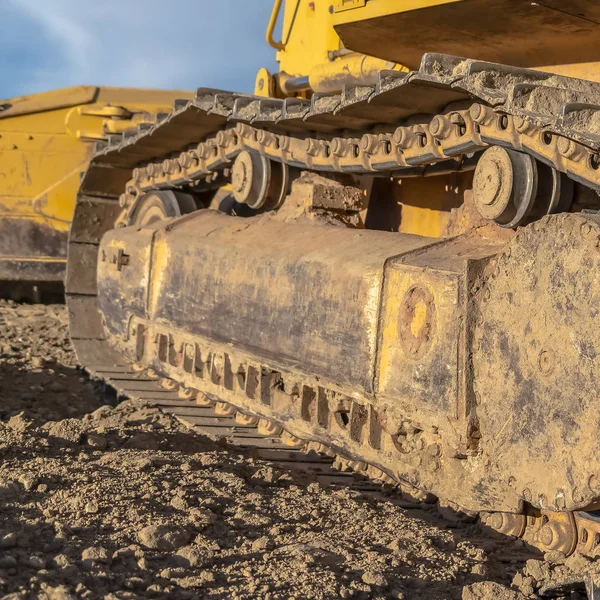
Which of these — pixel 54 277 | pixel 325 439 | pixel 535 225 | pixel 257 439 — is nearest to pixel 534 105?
pixel 535 225

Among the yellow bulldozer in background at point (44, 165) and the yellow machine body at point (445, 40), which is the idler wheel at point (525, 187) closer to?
the yellow machine body at point (445, 40)

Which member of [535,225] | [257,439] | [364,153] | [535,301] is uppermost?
[364,153]

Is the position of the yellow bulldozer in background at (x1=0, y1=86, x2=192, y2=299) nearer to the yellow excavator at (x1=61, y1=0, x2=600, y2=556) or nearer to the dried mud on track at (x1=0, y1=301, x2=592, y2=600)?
the yellow excavator at (x1=61, y1=0, x2=600, y2=556)

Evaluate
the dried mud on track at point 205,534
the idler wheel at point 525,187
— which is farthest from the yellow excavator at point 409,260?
the dried mud on track at point 205,534

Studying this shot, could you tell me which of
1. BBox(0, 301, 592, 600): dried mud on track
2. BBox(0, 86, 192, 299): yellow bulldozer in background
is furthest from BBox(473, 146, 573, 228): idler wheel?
BBox(0, 86, 192, 299): yellow bulldozer in background

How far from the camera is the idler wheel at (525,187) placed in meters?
3.30

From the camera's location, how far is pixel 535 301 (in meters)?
3.08

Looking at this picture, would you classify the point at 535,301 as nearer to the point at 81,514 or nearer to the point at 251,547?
the point at 251,547

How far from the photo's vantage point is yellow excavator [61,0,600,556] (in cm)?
300

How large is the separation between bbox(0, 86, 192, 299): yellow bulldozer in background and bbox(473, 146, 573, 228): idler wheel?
18.5 ft

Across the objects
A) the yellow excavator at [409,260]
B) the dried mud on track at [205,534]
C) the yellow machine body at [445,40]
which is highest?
the yellow machine body at [445,40]

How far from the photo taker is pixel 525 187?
10.9 feet

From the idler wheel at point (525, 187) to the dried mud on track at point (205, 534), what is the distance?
1.09m

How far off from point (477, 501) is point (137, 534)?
3.87ft
